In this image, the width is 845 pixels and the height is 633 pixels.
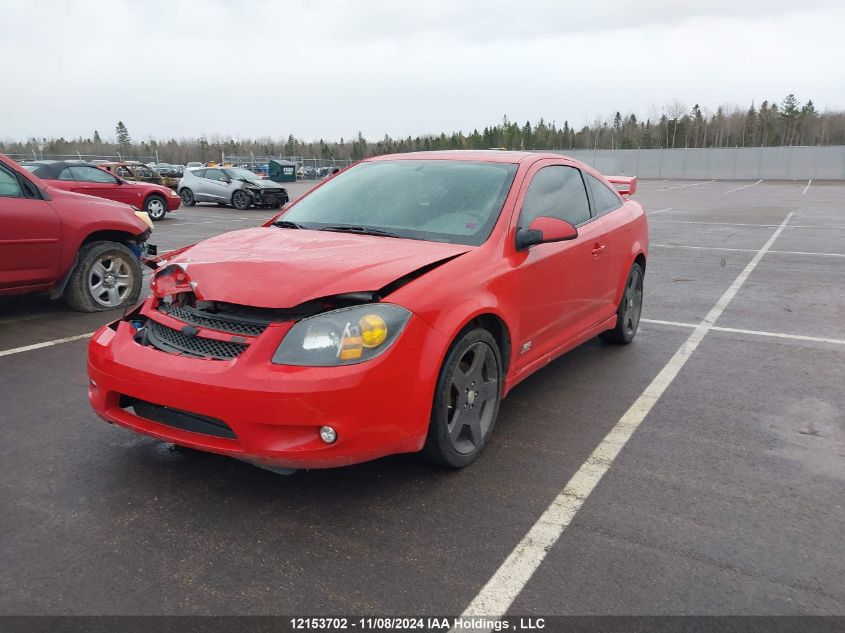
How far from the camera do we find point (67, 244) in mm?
6379

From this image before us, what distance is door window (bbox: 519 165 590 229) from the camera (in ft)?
13.4

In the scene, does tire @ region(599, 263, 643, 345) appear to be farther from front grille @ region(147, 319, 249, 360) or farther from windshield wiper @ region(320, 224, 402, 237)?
front grille @ region(147, 319, 249, 360)

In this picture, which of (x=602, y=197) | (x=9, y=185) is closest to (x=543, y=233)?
(x=602, y=197)

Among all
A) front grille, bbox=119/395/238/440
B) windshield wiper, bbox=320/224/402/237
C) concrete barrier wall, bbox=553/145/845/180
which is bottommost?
concrete barrier wall, bbox=553/145/845/180

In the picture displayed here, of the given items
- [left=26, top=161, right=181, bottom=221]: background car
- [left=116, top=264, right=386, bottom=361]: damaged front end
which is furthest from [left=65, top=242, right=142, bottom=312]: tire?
[left=26, top=161, right=181, bottom=221]: background car

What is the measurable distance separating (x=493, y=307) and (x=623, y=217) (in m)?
2.47

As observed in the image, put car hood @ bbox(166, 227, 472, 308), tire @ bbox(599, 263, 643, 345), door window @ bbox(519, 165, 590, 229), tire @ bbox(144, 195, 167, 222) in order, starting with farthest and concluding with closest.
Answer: tire @ bbox(144, 195, 167, 222) → tire @ bbox(599, 263, 643, 345) → door window @ bbox(519, 165, 590, 229) → car hood @ bbox(166, 227, 472, 308)

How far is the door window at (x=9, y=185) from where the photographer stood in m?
5.98

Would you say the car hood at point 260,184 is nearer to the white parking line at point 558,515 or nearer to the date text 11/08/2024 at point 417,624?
the white parking line at point 558,515

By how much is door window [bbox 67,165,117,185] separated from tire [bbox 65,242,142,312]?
9.27m

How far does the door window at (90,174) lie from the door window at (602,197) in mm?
13130

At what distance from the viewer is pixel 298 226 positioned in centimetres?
413

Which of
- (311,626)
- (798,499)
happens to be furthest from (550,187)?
(311,626)

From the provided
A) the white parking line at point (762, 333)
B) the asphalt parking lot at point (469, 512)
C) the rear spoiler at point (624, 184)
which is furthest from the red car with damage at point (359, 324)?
the rear spoiler at point (624, 184)
